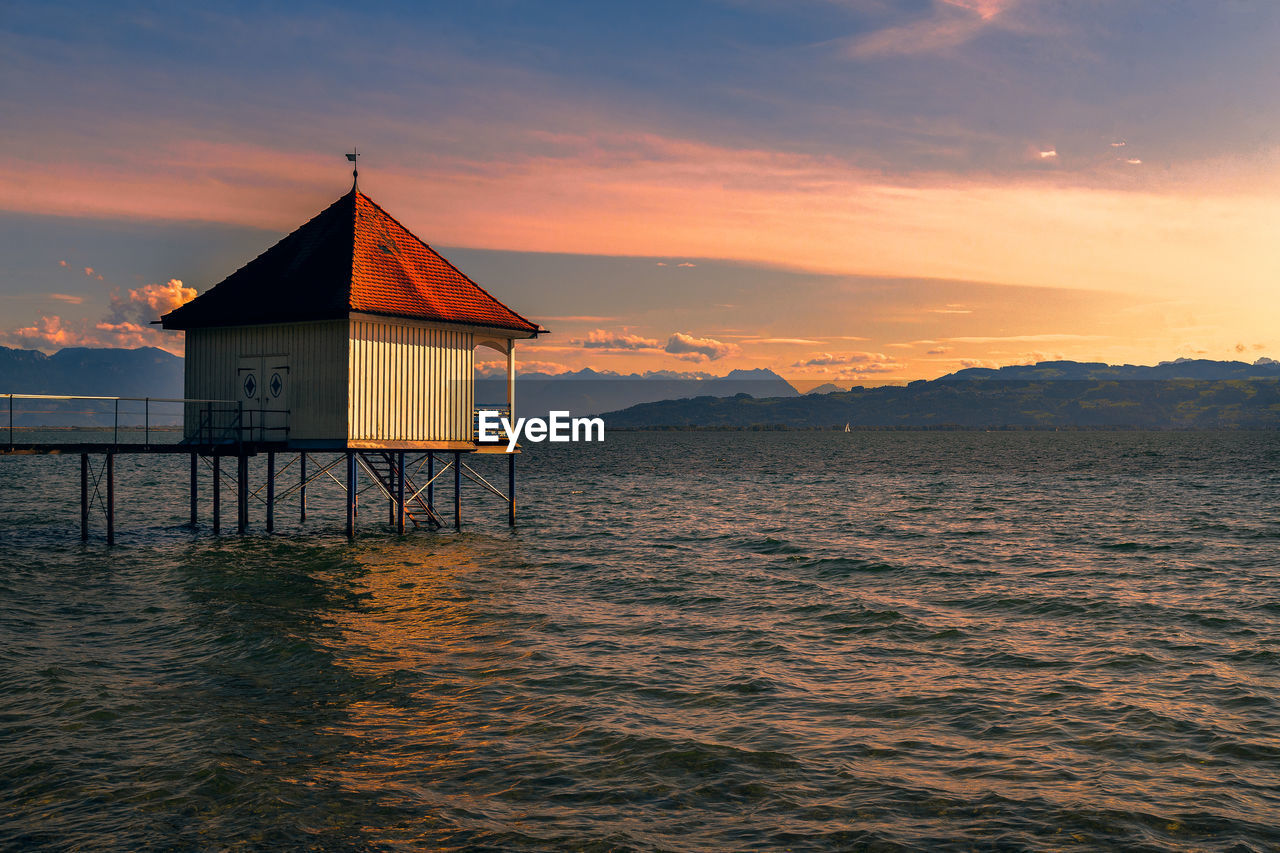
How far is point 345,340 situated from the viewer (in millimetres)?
29859

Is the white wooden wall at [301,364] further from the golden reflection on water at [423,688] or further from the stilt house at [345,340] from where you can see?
the golden reflection on water at [423,688]

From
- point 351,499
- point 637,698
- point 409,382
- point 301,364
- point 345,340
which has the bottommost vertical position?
point 637,698

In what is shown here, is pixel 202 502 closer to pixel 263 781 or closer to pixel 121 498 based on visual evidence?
pixel 121 498

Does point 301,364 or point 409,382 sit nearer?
point 301,364

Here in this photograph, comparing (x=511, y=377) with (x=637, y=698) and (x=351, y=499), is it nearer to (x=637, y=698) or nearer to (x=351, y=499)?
(x=351, y=499)

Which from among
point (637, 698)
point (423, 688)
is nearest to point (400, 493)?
point (423, 688)

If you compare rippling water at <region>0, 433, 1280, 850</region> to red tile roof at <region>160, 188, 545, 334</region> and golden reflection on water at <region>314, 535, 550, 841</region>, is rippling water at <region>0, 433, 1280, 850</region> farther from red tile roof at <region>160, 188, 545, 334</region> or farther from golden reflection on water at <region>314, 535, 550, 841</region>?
red tile roof at <region>160, 188, 545, 334</region>

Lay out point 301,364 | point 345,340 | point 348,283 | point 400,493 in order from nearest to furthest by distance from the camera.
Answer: point 345,340 → point 348,283 → point 301,364 → point 400,493

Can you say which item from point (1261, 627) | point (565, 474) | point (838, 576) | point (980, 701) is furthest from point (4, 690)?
point (565, 474)

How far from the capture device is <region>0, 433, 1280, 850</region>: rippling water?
10.6 meters

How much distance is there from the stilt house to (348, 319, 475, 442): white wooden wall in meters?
0.04

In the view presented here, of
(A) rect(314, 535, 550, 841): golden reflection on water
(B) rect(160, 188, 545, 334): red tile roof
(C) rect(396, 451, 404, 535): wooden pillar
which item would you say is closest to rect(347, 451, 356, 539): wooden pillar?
(C) rect(396, 451, 404, 535): wooden pillar

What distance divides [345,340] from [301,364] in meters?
2.20

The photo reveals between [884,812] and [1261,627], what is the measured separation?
46.5 feet
